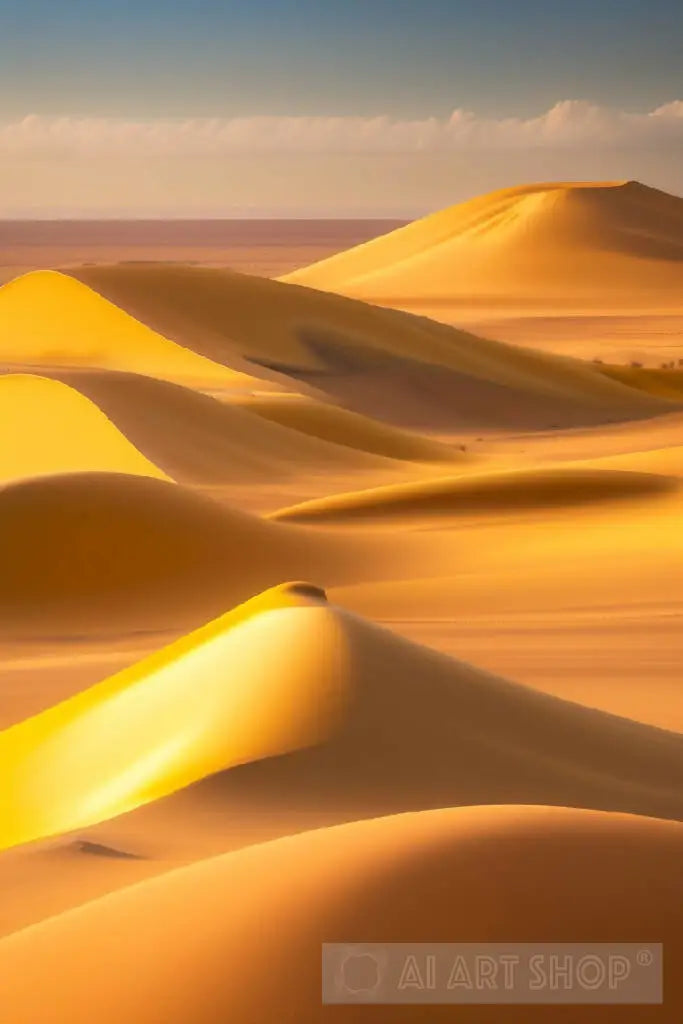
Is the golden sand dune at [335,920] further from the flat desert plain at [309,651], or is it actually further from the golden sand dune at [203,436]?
the golden sand dune at [203,436]

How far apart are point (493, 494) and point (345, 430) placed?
Result: 8.45m

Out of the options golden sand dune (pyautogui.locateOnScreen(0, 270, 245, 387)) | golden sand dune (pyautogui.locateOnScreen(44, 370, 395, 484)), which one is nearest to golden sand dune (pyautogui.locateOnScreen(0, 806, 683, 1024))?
golden sand dune (pyautogui.locateOnScreen(44, 370, 395, 484))

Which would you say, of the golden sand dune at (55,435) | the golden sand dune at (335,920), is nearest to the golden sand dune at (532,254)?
the golden sand dune at (55,435)

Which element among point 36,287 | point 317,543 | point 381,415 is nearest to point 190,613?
point 317,543

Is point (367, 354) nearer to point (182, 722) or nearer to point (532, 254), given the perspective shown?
point (182, 722)

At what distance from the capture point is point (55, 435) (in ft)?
71.2

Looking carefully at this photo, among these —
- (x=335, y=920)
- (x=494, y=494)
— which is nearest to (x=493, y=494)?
(x=494, y=494)

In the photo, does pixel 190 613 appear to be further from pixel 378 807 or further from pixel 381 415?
pixel 381 415

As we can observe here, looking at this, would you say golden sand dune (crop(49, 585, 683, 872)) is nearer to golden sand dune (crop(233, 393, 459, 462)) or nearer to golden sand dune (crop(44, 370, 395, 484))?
golden sand dune (crop(44, 370, 395, 484))

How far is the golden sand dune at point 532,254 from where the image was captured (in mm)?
72500

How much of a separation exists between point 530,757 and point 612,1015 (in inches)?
129

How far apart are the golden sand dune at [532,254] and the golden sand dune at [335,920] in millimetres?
60526

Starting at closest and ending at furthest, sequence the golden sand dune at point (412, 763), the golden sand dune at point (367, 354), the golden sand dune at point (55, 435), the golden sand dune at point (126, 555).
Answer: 1. the golden sand dune at point (412, 763)
2. the golden sand dune at point (126, 555)
3. the golden sand dune at point (55, 435)
4. the golden sand dune at point (367, 354)

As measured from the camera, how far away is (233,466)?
21234 mm
